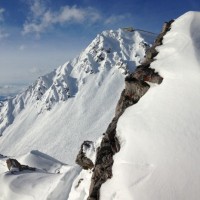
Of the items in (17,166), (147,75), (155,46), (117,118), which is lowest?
(17,166)

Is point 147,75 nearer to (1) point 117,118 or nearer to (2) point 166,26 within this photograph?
(1) point 117,118

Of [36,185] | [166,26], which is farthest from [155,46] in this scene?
[36,185]

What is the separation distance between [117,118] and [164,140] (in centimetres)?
521

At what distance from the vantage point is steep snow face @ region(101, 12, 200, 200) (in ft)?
50.5

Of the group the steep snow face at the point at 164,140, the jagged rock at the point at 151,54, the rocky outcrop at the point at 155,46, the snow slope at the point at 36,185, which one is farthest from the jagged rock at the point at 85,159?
the jagged rock at the point at 151,54

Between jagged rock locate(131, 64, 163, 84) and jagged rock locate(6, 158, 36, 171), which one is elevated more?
jagged rock locate(131, 64, 163, 84)

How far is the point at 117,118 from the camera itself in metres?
21.7

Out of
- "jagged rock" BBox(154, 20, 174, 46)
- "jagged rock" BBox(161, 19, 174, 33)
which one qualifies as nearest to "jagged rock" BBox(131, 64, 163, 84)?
"jagged rock" BBox(154, 20, 174, 46)

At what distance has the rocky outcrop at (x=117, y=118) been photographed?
18.4 m

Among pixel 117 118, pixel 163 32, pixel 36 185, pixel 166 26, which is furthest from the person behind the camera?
pixel 36 185

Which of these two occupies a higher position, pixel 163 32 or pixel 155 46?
pixel 163 32

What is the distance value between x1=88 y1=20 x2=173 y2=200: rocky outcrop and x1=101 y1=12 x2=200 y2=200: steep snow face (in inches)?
21.9

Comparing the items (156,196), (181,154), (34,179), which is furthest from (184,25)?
(34,179)

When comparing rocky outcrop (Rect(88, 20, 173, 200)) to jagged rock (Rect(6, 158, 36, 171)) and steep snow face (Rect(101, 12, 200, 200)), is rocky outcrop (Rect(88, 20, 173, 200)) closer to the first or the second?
steep snow face (Rect(101, 12, 200, 200))
